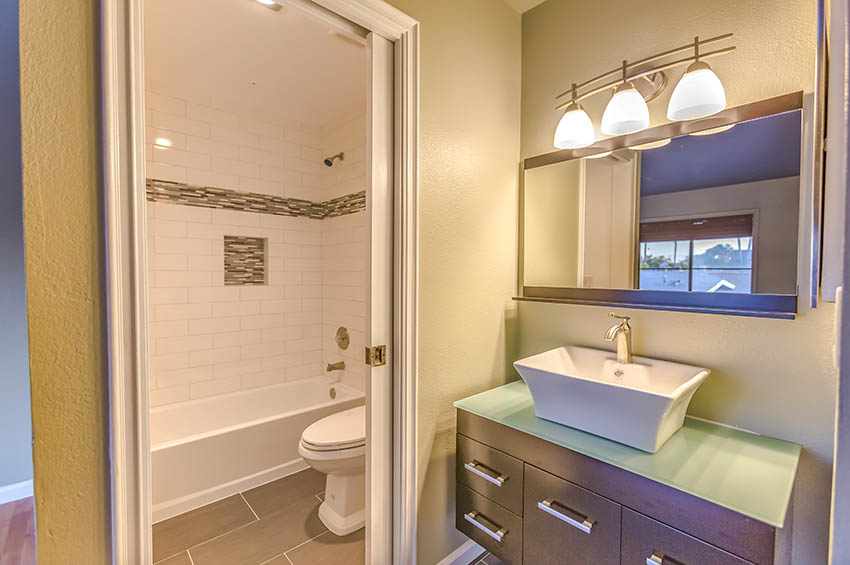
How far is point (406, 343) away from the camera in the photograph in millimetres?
1418

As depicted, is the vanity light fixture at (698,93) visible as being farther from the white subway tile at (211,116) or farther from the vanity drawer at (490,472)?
the white subway tile at (211,116)

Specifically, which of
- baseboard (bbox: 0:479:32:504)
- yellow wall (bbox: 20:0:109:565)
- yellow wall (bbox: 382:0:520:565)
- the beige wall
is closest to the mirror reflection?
the beige wall

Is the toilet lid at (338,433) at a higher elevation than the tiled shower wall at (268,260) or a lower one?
lower

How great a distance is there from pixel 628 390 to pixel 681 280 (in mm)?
546

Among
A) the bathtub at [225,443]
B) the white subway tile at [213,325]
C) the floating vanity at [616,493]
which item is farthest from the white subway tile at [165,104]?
the floating vanity at [616,493]

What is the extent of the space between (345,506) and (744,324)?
191 cm

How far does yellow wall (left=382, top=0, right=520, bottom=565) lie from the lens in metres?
1.49

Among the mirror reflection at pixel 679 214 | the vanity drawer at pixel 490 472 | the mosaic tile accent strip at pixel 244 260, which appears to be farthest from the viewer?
the mosaic tile accent strip at pixel 244 260

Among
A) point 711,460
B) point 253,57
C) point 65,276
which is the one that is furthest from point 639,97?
point 253,57

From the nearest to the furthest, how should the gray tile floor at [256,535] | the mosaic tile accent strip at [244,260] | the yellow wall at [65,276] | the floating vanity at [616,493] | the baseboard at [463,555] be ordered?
the yellow wall at [65,276] → the floating vanity at [616,493] → the baseboard at [463,555] → the gray tile floor at [256,535] → the mosaic tile accent strip at [244,260]

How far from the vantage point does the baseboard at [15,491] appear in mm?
667

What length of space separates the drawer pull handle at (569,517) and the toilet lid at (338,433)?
39.2 inches

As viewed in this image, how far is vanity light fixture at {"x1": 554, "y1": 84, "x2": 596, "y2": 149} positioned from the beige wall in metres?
0.12

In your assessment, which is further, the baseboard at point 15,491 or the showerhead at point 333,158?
the showerhead at point 333,158
